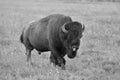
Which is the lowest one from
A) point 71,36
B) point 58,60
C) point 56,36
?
point 58,60

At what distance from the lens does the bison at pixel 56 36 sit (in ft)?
28.6

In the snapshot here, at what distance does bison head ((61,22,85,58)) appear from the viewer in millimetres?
8547

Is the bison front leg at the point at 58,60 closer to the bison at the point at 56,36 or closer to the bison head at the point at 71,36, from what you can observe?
the bison at the point at 56,36

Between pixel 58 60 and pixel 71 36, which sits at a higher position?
pixel 71 36

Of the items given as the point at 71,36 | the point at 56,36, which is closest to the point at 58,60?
the point at 56,36

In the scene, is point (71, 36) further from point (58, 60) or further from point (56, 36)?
point (58, 60)

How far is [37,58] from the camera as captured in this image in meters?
11.5

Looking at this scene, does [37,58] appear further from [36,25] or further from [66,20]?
[66,20]

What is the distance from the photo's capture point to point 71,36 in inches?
340

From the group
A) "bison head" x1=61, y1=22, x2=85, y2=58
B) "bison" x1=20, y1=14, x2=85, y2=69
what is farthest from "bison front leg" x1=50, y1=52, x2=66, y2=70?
"bison head" x1=61, y1=22, x2=85, y2=58

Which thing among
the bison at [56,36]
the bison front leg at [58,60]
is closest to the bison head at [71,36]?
the bison at [56,36]

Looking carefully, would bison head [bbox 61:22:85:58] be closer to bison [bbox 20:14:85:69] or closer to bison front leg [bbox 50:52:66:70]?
bison [bbox 20:14:85:69]

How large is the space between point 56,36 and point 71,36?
0.89 meters

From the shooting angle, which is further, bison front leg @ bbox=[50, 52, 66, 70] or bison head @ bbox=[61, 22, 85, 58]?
bison front leg @ bbox=[50, 52, 66, 70]
